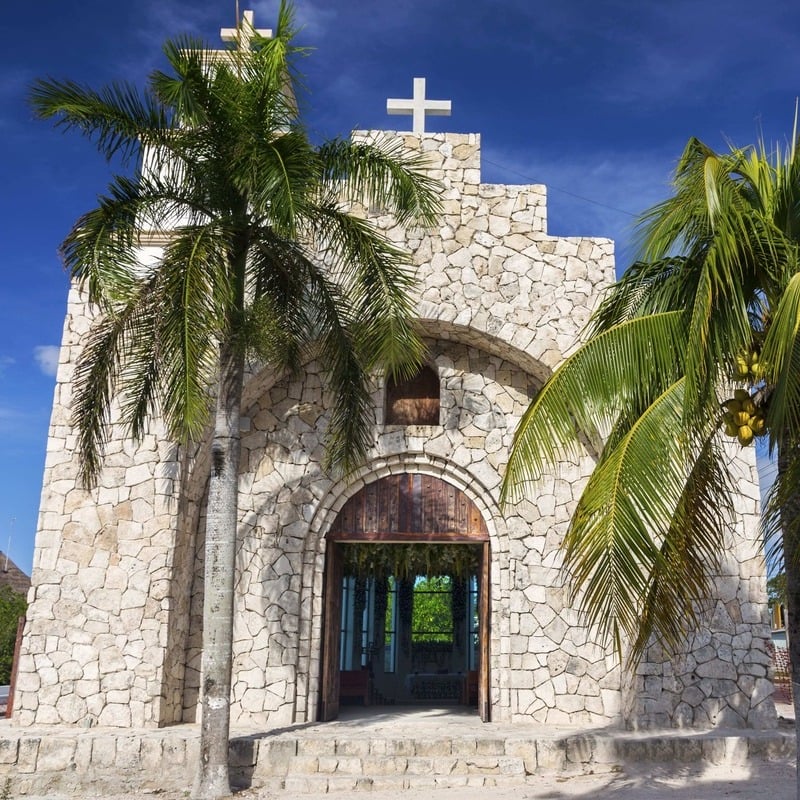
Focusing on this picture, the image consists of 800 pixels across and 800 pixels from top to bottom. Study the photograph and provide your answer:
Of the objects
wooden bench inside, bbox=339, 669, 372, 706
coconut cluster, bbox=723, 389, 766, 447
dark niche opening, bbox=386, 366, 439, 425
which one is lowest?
wooden bench inside, bbox=339, 669, 372, 706

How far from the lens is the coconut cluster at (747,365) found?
5.38 meters

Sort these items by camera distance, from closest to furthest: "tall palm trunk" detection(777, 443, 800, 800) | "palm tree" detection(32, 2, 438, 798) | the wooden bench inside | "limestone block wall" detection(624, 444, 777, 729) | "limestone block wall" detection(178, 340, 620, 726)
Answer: "tall palm trunk" detection(777, 443, 800, 800) → "palm tree" detection(32, 2, 438, 798) → "limestone block wall" detection(624, 444, 777, 729) → "limestone block wall" detection(178, 340, 620, 726) → the wooden bench inside

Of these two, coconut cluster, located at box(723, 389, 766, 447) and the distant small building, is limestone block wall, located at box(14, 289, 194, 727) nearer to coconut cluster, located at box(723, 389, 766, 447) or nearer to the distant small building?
coconut cluster, located at box(723, 389, 766, 447)

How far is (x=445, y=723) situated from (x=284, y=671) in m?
2.07

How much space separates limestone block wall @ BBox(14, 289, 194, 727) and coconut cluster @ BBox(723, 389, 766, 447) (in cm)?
678

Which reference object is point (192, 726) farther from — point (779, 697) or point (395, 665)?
point (779, 697)

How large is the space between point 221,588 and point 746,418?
486 centimetres

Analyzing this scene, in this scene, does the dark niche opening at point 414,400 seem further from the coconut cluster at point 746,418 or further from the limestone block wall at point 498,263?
the coconut cluster at point 746,418

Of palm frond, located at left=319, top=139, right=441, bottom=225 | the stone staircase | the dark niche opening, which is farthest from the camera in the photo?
the dark niche opening

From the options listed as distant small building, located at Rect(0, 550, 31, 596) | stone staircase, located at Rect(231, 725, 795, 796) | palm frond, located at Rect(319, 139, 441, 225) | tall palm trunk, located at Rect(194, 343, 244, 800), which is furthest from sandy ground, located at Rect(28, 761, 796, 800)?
distant small building, located at Rect(0, 550, 31, 596)

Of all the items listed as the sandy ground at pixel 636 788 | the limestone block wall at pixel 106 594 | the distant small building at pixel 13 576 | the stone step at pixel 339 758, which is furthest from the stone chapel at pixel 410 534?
the distant small building at pixel 13 576

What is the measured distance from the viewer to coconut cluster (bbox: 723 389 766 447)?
17.3 feet

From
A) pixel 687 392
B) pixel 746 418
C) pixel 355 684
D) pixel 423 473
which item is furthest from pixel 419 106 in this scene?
pixel 355 684

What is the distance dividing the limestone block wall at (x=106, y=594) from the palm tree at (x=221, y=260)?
1737mm
